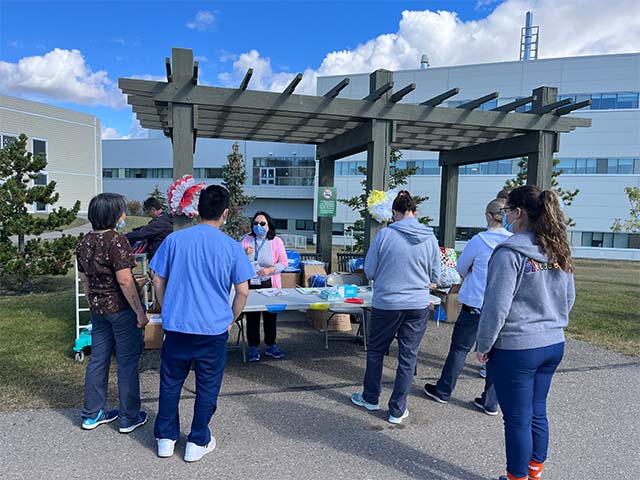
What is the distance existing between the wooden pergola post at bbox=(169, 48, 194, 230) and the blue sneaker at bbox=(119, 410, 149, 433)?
225 centimetres

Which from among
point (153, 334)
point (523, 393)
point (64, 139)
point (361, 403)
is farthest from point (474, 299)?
point (64, 139)

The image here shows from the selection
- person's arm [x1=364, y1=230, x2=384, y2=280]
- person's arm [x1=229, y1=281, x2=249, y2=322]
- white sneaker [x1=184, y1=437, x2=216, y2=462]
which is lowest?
white sneaker [x1=184, y1=437, x2=216, y2=462]

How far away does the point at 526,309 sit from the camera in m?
2.37

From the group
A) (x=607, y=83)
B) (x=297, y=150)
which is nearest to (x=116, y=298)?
(x=607, y=83)

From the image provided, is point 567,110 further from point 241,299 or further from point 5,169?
point 5,169

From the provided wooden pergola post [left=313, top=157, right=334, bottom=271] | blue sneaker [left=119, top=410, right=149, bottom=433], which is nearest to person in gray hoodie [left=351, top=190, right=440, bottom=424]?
blue sneaker [left=119, top=410, right=149, bottom=433]

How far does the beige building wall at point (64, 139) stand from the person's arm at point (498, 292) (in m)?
33.3

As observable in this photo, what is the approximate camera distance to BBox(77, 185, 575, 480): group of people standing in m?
2.37

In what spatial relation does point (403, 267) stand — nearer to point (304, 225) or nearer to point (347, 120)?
point (347, 120)

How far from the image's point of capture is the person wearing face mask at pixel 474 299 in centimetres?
371

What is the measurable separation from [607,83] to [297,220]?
2243cm

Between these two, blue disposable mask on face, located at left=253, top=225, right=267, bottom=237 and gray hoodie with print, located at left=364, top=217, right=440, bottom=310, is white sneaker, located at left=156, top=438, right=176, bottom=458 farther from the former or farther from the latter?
blue disposable mask on face, located at left=253, top=225, right=267, bottom=237

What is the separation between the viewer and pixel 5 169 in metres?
8.61

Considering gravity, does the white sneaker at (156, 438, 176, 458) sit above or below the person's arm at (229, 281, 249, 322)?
below
